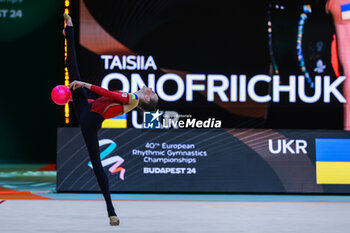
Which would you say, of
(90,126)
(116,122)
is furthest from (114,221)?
(116,122)

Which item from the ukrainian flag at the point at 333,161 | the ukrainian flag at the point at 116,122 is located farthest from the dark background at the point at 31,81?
the ukrainian flag at the point at 333,161

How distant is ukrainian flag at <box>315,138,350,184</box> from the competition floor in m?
0.34

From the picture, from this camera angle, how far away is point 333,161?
1040 centimetres

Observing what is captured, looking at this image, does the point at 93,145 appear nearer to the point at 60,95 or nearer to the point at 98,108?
the point at 98,108

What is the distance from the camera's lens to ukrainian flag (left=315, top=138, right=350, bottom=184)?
10.4m

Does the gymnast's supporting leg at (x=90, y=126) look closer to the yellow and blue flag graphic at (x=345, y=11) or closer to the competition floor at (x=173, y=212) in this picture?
the competition floor at (x=173, y=212)

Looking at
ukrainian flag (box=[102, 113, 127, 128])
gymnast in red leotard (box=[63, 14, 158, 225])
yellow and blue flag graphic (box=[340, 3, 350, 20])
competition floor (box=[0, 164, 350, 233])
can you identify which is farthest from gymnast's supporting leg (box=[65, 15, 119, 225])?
yellow and blue flag graphic (box=[340, 3, 350, 20])

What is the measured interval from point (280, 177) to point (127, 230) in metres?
4.51

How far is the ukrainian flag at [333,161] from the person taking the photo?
34.0 ft

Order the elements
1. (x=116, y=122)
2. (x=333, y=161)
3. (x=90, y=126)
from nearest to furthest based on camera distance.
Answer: (x=90, y=126) → (x=333, y=161) → (x=116, y=122)

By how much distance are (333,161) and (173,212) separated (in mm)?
3604

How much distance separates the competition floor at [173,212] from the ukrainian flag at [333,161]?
0.34 metres

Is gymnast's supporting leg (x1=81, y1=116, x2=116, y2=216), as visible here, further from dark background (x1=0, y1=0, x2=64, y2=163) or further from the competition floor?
dark background (x1=0, y1=0, x2=64, y2=163)

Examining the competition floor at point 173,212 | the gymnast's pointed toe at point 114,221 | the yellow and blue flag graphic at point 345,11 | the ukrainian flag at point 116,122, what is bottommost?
the competition floor at point 173,212
